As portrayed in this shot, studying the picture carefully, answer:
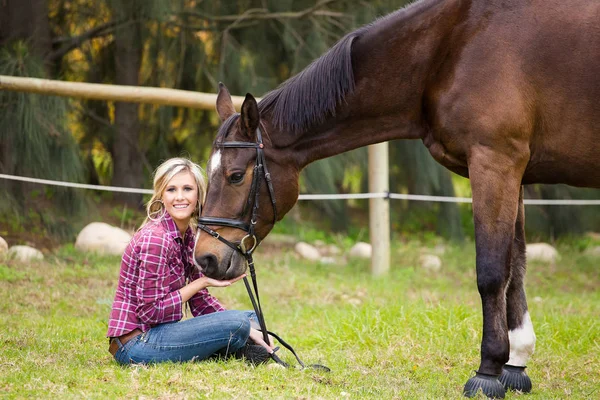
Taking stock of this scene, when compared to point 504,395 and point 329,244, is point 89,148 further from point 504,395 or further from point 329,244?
point 504,395

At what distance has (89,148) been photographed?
698 centimetres

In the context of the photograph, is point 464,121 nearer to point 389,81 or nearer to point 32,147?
point 389,81

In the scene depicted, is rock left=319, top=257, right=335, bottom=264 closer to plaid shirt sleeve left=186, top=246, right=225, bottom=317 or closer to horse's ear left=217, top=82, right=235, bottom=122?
plaid shirt sleeve left=186, top=246, right=225, bottom=317

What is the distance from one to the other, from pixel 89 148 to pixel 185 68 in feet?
4.02

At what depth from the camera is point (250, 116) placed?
3.18 m

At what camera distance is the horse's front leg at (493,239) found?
3.02 m

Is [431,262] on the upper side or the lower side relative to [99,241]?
lower

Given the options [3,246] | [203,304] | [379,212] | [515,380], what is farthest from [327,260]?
[515,380]

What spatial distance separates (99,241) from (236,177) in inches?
119

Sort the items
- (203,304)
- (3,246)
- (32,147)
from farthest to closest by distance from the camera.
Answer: (32,147) < (3,246) < (203,304)

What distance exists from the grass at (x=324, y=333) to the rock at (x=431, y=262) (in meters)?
0.08

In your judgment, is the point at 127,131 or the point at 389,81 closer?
the point at 389,81

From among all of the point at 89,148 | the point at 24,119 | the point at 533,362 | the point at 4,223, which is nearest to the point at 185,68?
the point at 89,148

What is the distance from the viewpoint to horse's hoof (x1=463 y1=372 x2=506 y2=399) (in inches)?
119
